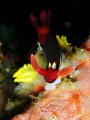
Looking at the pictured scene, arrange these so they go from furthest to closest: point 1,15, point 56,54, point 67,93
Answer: point 1,15
point 56,54
point 67,93

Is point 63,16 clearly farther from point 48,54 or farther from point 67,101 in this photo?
point 67,101

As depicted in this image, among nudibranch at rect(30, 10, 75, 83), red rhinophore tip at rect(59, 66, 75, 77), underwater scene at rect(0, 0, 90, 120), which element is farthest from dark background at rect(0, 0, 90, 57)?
red rhinophore tip at rect(59, 66, 75, 77)

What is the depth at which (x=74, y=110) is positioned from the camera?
170cm

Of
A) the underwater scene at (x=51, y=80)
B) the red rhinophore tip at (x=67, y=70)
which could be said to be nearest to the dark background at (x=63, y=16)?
the underwater scene at (x=51, y=80)

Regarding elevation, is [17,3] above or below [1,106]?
above

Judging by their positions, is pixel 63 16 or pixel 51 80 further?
pixel 63 16

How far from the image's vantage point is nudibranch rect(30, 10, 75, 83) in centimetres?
169

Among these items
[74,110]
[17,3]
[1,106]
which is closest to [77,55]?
[74,110]

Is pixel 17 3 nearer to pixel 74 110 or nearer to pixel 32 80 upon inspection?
pixel 32 80

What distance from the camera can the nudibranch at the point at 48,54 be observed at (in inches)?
66.7

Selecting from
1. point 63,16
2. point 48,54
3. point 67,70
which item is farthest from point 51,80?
point 63,16

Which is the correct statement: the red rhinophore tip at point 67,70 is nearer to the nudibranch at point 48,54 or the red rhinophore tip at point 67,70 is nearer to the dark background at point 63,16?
the nudibranch at point 48,54

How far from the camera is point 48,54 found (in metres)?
2.01

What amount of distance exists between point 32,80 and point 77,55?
2.86 feet
